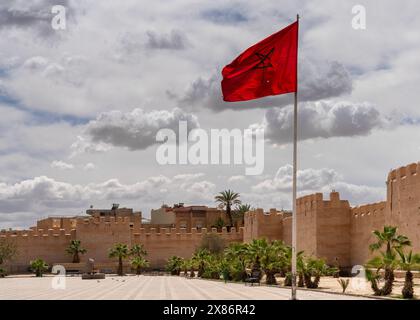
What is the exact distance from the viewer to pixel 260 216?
6375cm

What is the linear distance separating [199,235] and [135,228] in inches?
277

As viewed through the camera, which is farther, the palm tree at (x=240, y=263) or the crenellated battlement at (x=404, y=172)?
the palm tree at (x=240, y=263)

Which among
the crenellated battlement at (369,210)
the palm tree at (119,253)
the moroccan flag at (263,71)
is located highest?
the moroccan flag at (263,71)

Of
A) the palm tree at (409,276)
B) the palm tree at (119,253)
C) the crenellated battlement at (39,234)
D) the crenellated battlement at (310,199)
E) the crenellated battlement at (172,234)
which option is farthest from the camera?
the crenellated battlement at (172,234)

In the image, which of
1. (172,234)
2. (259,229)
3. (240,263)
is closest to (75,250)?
(172,234)

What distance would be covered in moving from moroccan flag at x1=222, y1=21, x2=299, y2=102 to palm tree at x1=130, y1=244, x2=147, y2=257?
52.5 m

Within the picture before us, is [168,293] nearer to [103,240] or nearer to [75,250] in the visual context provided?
[75,250]

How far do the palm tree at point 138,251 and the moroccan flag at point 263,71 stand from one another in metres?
52.5

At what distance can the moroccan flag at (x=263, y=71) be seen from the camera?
19312 millimetres

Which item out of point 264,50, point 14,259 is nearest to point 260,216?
point 14,259

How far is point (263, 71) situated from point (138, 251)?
54.3 metres

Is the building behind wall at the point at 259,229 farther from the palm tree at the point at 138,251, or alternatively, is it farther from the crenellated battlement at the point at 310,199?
the palm tree at the point at 138,251

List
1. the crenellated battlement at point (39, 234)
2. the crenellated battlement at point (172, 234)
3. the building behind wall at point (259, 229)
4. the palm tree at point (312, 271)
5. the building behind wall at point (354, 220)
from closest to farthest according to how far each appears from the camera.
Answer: the palm tree at point (312, 271), the building behind wall at point (354, 220), the building behind wall at point (259, 229), the crenellated battlement at point (39, 234), the crenellated battlement at point (172, 234)

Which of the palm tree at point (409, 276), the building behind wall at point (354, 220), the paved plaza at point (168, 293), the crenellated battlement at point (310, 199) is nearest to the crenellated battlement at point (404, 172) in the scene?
the building behind wall at point (354, 220)
